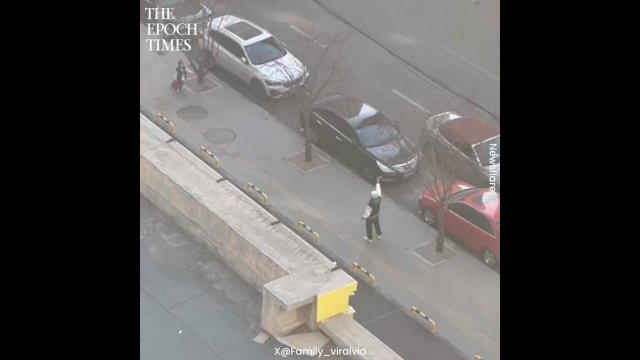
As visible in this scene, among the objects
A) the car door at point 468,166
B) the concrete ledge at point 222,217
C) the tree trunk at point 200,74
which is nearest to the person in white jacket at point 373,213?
the car door at point 468,166

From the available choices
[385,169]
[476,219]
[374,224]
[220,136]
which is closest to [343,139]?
[385,169]

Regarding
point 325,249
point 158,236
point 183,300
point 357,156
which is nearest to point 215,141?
point 357,156

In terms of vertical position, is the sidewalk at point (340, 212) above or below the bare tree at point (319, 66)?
below

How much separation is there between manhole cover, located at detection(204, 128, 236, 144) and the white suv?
2250mm

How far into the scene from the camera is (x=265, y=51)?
33688 millimetres

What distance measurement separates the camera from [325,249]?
87.2 feet

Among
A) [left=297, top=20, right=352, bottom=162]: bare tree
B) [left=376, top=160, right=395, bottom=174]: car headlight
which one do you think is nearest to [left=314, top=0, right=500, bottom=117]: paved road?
[left=297, top=20, right=352, bottom=162]: bare tree

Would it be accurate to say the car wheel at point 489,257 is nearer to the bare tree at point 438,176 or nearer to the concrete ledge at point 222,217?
the bare tree at point 438,176

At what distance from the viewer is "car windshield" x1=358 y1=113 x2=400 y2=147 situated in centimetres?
3009

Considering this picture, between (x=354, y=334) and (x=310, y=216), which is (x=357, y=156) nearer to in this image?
(x=310, y=216)

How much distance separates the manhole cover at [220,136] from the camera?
31.0 m

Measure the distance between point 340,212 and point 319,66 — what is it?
6469 mm

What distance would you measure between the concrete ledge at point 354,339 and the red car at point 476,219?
24.6ft

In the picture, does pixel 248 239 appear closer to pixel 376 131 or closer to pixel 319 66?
pixel 376 131
